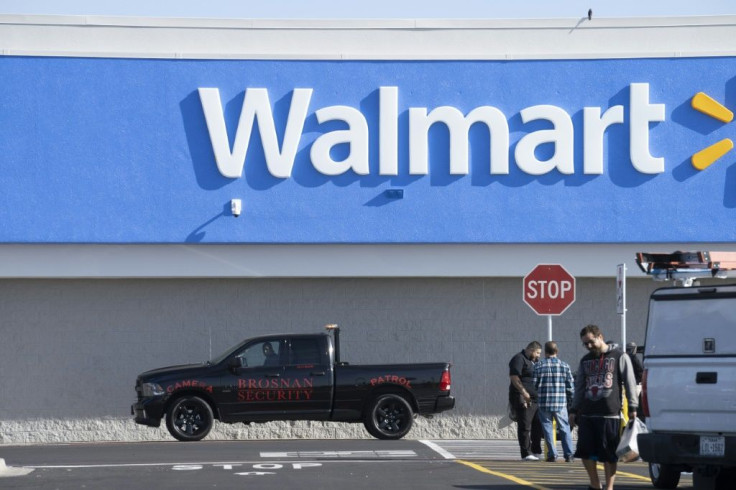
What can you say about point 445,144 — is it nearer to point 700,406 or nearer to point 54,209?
point 54,209

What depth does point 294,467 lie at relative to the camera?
18.1m

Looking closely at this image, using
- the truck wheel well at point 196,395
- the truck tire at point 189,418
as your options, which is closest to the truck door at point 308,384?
the truck wheel well at point 196,395

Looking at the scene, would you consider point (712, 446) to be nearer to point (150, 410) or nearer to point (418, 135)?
point (150, 410)

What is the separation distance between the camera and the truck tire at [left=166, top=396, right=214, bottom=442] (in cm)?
2306

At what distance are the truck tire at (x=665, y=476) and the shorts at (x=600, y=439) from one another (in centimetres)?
138

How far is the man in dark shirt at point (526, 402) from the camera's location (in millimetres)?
20250

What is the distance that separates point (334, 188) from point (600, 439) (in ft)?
39.6

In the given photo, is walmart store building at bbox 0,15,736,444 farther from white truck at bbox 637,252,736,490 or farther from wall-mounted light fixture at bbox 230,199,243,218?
white truck at bbox 637,252,736,490

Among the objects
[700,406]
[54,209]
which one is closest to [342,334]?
[54,209]

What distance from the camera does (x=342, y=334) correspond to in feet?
84.1

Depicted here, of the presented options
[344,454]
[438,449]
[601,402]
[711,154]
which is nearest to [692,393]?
[601,402]

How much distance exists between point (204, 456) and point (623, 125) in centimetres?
1089

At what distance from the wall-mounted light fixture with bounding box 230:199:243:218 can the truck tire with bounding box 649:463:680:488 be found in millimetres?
11492

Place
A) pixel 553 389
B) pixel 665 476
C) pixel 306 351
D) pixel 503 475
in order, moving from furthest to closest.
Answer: pixel 306 351, pixel 553 389, pixel 503 475, pixel 665 476
